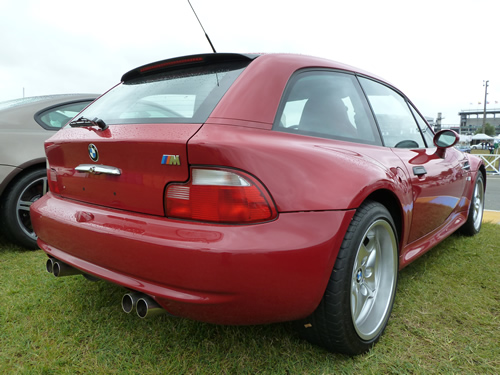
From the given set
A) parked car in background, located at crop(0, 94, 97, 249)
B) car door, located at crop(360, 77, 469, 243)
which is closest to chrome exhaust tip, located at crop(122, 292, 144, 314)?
car door, located at crop(360, 77, 469, 243)

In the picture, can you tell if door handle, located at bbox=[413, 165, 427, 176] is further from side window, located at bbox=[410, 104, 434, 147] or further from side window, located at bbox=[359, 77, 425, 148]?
side window, located at bbox=[410, 104, 434, 147]

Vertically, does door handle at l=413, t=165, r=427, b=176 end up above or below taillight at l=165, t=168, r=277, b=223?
below

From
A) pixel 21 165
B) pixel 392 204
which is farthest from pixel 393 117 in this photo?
pixel 21 165

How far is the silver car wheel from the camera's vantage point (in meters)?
1.82

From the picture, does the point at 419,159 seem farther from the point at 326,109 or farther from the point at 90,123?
the point at 90,123

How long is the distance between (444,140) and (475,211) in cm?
169

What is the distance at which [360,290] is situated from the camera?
6.15 feet

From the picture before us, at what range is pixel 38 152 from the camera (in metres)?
3.15

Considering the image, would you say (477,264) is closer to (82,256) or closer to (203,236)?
(203,236)

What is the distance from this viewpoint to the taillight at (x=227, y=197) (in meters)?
1.35

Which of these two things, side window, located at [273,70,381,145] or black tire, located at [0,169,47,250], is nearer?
side window, located at [273,70,381,145]

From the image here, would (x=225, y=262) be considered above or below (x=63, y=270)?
above

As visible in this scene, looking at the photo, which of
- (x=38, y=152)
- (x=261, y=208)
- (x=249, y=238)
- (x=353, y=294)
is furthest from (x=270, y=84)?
(x=38, y=152)

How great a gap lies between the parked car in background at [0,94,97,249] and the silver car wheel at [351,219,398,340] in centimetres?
271
